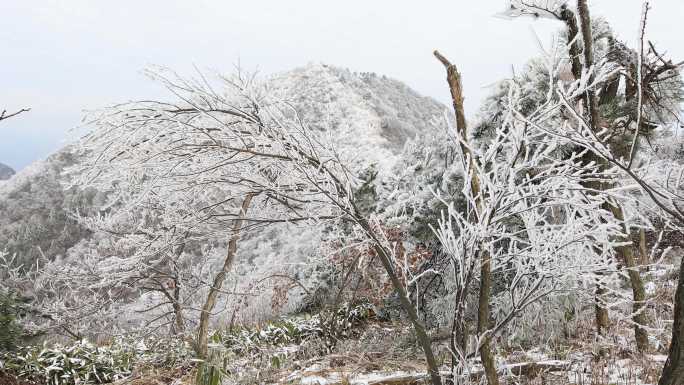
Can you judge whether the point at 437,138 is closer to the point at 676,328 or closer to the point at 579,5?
the point at 579,5

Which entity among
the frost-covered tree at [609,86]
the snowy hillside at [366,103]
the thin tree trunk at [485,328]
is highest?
the snowy hillside at [366,103]

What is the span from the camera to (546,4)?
337cm

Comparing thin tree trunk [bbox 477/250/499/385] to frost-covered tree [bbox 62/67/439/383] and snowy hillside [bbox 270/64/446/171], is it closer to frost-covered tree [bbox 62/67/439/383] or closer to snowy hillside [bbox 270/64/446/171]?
frost-covered tree [bbox 62/67/439/383]

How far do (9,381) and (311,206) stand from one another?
5350mm

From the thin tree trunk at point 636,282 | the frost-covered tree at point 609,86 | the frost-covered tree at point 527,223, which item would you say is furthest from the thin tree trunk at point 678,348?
the thin tree trunk at point 636,282

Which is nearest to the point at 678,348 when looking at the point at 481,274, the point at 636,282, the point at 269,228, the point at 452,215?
the point at 481,274

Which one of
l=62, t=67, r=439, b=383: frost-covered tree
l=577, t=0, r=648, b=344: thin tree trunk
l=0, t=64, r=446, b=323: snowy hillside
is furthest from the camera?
l=0, t=64, r=446, b=323: snowy hillside

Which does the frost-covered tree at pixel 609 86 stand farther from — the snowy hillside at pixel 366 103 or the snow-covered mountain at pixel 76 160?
the snowy hillside at pixel 366 103

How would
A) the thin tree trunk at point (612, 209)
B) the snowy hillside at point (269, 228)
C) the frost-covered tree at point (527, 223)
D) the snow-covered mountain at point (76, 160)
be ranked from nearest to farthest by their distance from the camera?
the frost-covered tree at point (527, 223)
the thin tree trunk at point (612, 209)
the snowy hillside at point (269, 228)
the snow-covered mountain at point (76, 160)

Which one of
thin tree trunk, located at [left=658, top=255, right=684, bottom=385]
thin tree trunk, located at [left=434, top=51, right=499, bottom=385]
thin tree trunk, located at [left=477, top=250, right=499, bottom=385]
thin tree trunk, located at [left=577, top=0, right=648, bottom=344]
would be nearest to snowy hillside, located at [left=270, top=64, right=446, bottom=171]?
thin tree trunk, located at [left=577, top=0, right=648, bottom=344]

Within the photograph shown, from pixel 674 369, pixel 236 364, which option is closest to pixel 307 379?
pixel 236 364

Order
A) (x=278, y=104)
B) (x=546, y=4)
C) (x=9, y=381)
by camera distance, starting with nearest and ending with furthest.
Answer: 1. (x=278, y=104)
2. (x=546, y=4)
3. (x=9, y=381)

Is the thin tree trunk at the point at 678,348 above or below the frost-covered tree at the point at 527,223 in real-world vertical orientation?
below

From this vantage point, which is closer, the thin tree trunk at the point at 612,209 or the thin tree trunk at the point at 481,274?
the thin tree trunk at the point at 481,274
